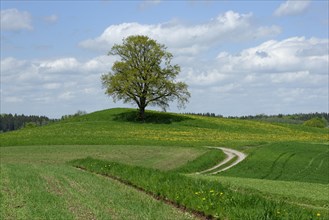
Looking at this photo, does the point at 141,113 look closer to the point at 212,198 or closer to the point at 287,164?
the point at 287,164

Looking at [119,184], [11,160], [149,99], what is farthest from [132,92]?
[119,184]

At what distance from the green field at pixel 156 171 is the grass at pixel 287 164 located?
90 mm

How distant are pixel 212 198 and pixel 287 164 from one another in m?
30.2

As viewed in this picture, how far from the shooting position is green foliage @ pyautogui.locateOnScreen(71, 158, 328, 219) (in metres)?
15.2

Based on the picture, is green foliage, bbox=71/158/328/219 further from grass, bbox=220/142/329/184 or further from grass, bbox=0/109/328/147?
grass, bbox=0/109/328/147

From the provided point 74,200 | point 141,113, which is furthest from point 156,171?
point 141,113

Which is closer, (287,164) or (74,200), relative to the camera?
(74,200)

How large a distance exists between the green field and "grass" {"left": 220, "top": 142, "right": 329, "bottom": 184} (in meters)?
0.09

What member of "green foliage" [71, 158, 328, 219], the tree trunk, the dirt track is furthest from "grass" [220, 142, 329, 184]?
the tree trunk

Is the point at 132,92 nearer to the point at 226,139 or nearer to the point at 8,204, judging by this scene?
the point at 226,139

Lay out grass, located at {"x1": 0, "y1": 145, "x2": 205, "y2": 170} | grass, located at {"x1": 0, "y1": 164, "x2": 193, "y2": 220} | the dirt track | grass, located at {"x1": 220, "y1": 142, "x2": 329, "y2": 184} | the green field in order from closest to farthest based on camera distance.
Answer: grass, located at {"x1": 0, "y1": 164, "x2": 193, "y2": 220} → the green field → grass, located at {"x1": 220, "y1": 142, "x2": 329, "y2": 184} → grass, located at {"x1": 0, "y1": 145, "x2": 205, "y2": 170} → the dirt track

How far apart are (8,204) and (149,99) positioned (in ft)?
243

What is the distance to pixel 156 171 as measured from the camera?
29.6 m

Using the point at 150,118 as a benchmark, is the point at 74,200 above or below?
below
